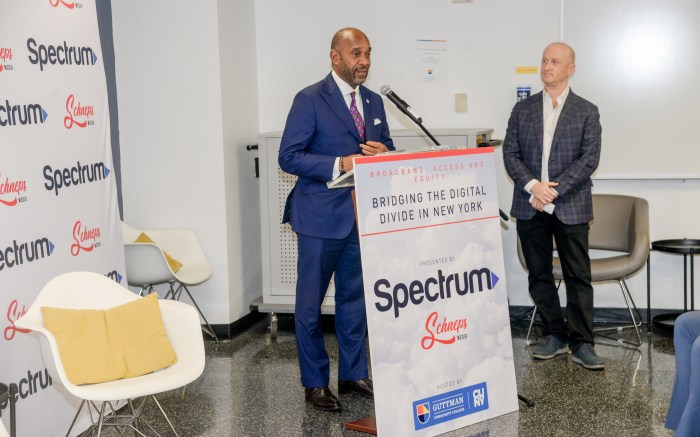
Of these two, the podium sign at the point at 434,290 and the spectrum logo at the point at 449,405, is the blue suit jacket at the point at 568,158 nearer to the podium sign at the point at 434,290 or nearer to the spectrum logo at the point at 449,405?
the podium sign at the point at 434,290

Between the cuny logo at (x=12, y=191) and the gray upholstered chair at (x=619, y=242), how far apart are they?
3559 millimetres

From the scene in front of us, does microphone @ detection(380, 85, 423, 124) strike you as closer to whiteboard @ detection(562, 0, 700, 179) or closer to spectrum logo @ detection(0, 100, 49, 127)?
spectrum logo @ detection(0, 100, 49, 127)

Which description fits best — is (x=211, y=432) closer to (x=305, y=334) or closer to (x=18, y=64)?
(x=305, y=334)

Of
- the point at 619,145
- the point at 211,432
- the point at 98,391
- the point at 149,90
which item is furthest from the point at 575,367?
the point at 149,90

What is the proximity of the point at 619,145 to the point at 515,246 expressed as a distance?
108 centimetres

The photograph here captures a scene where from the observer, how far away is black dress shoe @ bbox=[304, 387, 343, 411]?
4.73 metres

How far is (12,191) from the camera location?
4.03m

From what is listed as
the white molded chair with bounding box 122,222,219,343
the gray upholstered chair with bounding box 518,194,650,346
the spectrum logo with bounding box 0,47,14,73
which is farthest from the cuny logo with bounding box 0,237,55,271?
the gray upholstered chair with bounding box 518,194,650,346

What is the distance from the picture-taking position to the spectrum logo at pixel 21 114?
3986 millimetres

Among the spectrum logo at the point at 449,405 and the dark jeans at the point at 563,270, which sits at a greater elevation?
the dark jeans at the point at 563,270

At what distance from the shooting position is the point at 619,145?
6.61m

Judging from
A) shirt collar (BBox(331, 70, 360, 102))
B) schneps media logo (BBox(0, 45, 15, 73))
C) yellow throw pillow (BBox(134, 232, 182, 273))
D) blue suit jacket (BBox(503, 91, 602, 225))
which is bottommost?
yellow throw pillow (BBox(134, 232, 182, 273))

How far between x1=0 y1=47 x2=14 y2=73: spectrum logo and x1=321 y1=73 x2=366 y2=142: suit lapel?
1.55 metres

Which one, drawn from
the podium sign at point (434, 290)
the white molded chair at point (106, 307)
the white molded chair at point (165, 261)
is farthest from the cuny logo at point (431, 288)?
the white molded chair at point (165, 261)
